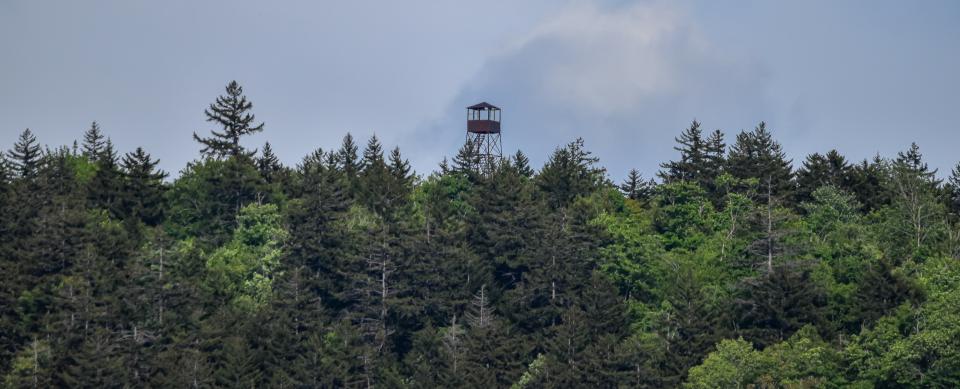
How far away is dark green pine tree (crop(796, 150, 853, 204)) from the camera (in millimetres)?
131000

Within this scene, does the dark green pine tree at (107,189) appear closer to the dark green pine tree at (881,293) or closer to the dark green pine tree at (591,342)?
the dark green pine tree at (591,342)

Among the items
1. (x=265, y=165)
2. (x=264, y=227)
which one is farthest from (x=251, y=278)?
(x=265, y=165)

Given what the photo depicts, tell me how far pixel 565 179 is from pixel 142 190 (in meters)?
29.7

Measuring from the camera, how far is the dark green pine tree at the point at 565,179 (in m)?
130

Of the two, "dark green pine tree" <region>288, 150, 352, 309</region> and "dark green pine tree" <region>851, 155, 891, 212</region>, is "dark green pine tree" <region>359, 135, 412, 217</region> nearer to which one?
"dark green pine tree" <region>288, 150, 352, 309</region>

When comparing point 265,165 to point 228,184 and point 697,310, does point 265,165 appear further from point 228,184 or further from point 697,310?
point 697,310

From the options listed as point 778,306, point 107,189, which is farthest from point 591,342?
point 107,189

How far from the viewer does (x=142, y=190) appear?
423 ft

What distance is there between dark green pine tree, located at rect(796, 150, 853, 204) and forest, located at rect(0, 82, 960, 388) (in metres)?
0.29

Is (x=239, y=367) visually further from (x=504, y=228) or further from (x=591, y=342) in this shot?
(x=504, y=228)

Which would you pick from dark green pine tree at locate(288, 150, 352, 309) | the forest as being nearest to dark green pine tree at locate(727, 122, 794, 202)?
the forest

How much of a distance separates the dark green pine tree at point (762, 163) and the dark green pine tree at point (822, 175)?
3.19 feet

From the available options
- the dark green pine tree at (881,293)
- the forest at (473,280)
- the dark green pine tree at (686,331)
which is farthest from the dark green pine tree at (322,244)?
the dark green pine tree at (881,293)

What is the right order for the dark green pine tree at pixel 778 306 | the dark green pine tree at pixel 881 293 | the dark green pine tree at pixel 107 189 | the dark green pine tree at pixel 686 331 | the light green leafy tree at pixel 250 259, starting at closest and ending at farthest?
the dark green pine tree at pixel 881 293 < the dark green pine tree at pixel 686 331 < the dark green pine tree at pixel 778 306 < the light green leafy tree at pixel 250 259 < the dark green pine tree at pixel 107 189
